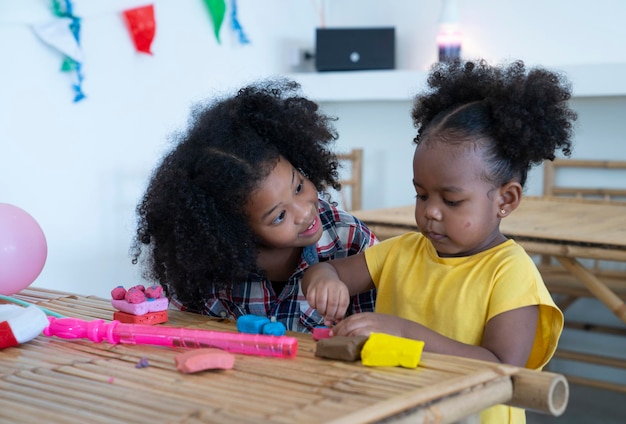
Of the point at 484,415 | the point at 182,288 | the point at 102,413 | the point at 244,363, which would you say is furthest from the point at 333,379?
the point at 182,288

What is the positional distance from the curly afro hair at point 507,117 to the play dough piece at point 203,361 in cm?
45

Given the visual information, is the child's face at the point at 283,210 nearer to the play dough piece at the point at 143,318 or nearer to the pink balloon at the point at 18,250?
the play dough piece at the point at 143,318

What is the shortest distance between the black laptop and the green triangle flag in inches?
18.0

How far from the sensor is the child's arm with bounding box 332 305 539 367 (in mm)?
967

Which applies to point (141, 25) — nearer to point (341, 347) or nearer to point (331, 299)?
point (331, 299)

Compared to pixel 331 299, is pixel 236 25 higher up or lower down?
higher up

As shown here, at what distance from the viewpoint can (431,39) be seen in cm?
350

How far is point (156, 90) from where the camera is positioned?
120 inches

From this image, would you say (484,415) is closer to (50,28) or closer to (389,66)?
(50,28)

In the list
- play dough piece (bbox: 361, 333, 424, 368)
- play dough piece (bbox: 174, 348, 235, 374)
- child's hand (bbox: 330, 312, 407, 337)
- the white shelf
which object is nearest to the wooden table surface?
the white shelf

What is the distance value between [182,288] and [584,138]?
2.25 metres

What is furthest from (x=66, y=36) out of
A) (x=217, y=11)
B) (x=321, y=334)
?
(x=321, y=334)

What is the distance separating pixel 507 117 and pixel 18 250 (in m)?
0.79

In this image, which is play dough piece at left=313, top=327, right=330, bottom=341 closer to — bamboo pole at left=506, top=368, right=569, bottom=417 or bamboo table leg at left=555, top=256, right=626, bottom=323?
bamboo pole at left=506, top=368, right=569, bottom=417
